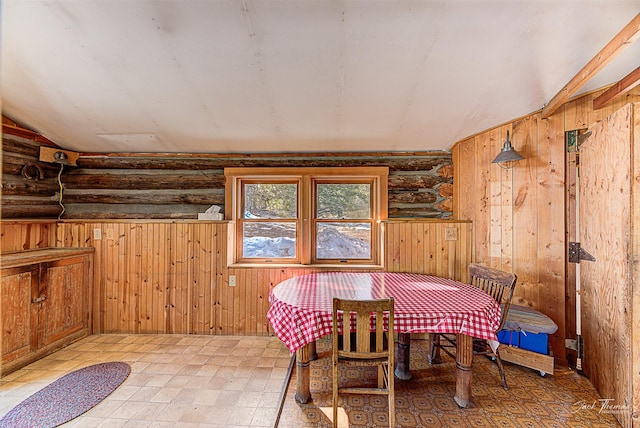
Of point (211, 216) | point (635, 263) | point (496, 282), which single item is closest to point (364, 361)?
point (496, 282)

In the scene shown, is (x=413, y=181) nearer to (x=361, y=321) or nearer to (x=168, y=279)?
(x=361, y=321)

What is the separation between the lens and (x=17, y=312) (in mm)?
2539

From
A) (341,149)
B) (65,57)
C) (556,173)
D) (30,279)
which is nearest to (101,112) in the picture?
(65,57)

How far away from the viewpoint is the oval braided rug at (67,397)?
6.37ft

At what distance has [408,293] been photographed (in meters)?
2.30

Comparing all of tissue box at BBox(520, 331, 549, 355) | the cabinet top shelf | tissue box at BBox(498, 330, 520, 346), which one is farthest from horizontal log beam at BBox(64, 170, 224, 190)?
tissue box at BBox(520, 331, 549, 355)

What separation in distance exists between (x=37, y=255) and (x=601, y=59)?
200 inches

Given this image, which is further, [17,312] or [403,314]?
[17,312]

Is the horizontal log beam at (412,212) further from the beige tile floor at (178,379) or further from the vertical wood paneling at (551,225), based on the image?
the beige tile floor at (178,379)

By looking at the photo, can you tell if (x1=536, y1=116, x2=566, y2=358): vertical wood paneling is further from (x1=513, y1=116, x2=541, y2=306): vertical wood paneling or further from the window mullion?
the window mullion

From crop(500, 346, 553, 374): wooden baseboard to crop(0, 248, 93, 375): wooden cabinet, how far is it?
4472 mm

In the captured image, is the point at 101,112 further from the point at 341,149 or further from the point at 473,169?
the point at 473,169

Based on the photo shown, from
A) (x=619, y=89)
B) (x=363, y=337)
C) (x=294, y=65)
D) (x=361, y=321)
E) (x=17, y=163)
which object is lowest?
(x=363, y=337)

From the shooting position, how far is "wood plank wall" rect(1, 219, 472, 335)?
3.32 m
